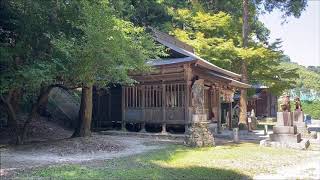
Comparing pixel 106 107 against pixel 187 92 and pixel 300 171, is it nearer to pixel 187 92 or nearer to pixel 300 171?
pixel 187 92

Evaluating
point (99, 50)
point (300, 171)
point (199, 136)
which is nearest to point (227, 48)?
point (199, 136)

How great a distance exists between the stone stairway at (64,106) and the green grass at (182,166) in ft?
38.4

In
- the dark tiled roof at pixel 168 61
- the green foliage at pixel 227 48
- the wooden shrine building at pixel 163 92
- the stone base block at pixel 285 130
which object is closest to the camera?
the stone base block at pixel 285 130

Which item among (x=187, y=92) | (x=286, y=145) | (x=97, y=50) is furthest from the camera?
(x=187, y=92)

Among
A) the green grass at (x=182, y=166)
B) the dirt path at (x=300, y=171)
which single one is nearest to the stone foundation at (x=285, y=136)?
the green grass at (x=182, y=166)

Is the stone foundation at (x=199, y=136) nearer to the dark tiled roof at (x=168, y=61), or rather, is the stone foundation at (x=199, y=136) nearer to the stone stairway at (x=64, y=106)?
the dark tiled roof at (x=168, y=61)

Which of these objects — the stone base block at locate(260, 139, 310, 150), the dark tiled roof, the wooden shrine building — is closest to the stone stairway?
the wooden shrine building

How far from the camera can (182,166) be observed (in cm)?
1104

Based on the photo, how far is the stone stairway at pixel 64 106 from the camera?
24562mm

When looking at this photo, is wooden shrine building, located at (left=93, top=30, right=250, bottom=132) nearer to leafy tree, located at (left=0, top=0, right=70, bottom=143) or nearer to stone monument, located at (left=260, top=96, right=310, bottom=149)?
stone monument, located at (left=260, top=96, right=310, bottom=149)

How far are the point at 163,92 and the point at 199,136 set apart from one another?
5181mm

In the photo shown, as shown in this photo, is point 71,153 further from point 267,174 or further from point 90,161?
point 267,174

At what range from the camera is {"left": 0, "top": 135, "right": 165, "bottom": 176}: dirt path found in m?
11.2

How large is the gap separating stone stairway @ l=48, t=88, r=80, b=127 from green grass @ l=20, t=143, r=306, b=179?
11.7 meters
